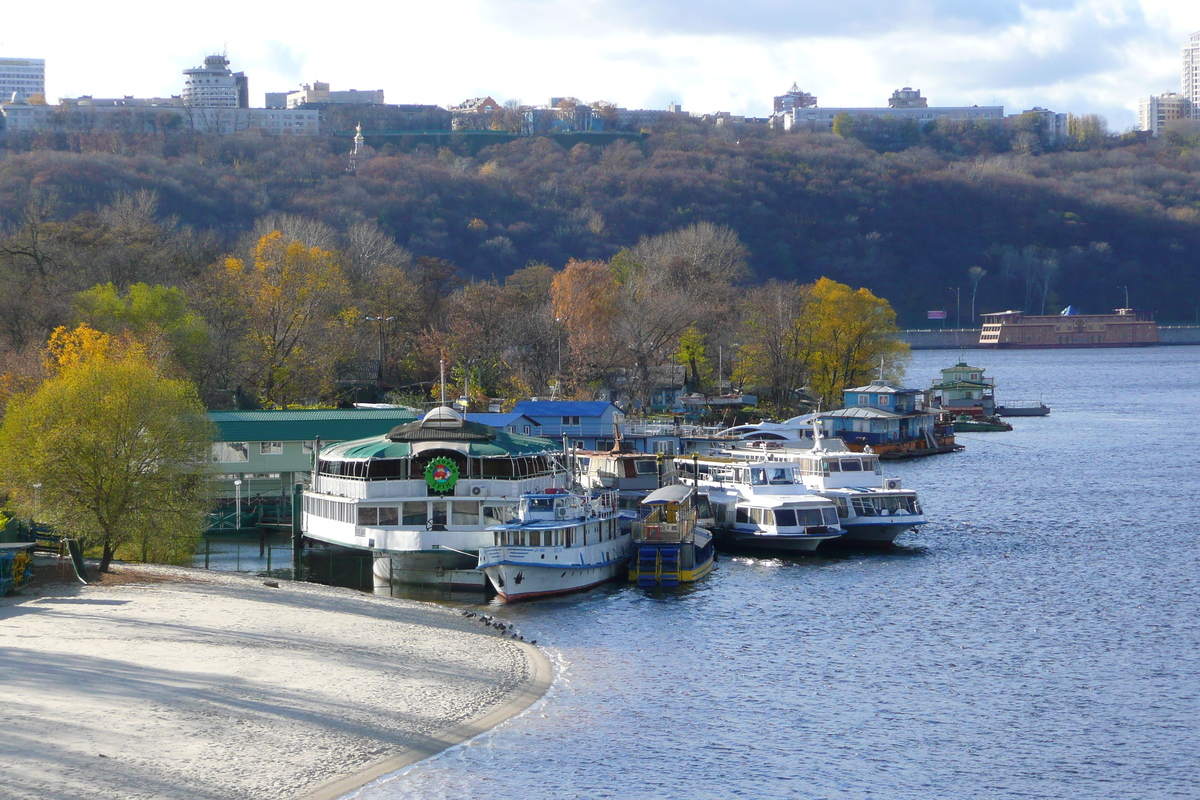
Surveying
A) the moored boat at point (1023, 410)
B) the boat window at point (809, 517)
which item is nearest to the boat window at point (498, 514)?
the boat window at point (809, 517)

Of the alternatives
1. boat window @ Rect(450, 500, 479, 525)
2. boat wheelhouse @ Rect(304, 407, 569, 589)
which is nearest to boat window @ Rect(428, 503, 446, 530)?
boat wheelhouse @ Rect(304, 407, 569, 589)

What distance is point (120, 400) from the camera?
46000mm

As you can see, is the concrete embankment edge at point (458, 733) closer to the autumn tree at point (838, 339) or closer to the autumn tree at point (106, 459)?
the autumn tree at point (106, 459)

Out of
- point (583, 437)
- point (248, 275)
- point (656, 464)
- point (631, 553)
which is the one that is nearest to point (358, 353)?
point (248, 275)

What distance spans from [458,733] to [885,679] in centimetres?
1325

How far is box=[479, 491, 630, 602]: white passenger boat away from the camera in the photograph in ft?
154

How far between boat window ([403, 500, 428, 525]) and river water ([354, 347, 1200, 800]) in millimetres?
4352

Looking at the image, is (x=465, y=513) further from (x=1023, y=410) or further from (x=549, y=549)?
(x=1023, y=410)

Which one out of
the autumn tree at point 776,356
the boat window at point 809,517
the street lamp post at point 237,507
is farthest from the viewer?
the autumn tree at point 776,356

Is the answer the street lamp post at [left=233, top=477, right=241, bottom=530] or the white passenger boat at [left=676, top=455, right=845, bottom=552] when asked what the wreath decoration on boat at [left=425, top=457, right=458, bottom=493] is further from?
the street lamp post at [left=233, top=477, right=241, bottom=530]

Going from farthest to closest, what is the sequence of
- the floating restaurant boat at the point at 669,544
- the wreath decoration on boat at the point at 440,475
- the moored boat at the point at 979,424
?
1. the moored boat at the point at 979,424
2. the floating restaurant boat at the point at 669,544
3. the wreath decoration on boat at the point at 440,475

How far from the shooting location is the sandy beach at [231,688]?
87.4ft

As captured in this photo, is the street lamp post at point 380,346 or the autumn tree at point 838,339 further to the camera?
the autumn tree at point 838,339

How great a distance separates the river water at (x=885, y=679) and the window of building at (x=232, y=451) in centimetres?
2121
